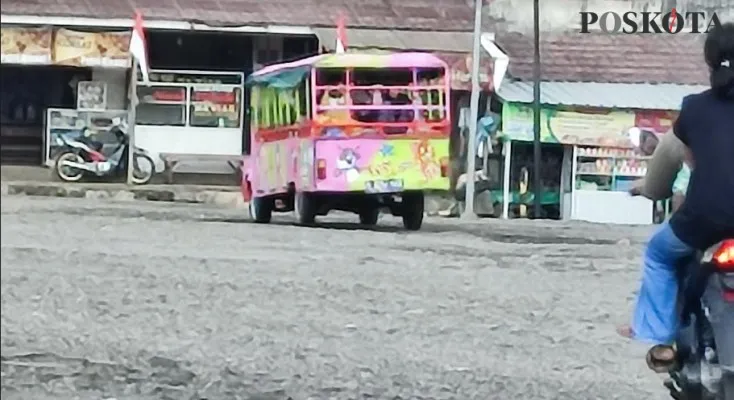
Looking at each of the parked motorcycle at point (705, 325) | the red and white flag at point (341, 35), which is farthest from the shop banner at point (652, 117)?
the parked motorcycle at point (705, 325)

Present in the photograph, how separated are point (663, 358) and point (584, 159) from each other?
80.0ft

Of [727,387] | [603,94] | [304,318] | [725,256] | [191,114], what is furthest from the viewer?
[191,114]

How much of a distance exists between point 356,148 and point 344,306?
9.58 m

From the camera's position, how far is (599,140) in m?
30.0

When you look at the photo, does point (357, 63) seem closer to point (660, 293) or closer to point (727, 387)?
point (660, 293)

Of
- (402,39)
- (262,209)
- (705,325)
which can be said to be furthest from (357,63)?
(705,325)

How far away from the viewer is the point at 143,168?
1208 inches

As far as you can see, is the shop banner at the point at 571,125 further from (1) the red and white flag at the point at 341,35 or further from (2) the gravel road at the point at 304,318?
(2) the gravel road at the point at 304,318

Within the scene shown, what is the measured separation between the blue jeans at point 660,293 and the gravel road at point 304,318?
1528mm

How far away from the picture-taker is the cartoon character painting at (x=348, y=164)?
2020 cm

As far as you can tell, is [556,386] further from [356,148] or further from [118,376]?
[356,148]

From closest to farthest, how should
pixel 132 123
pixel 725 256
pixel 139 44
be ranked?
pixel 725 256 < pixel 139 44 < pixel 132 123

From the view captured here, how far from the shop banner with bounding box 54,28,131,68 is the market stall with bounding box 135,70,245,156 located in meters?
0.81

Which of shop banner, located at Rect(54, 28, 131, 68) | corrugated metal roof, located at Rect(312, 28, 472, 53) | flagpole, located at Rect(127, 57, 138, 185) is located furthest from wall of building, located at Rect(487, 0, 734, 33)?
shop banner, located at Rect(54, 28, 131, 68)
